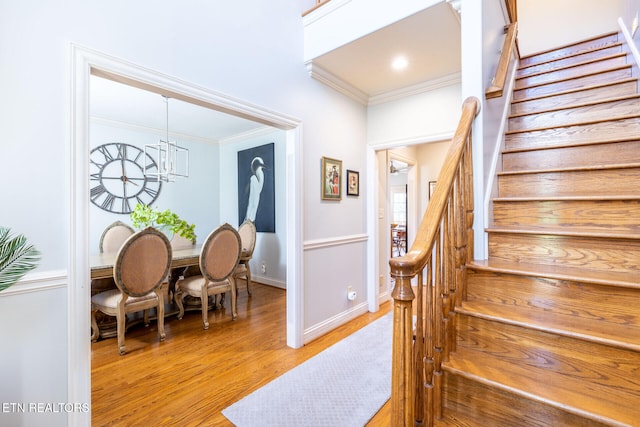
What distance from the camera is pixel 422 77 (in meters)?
2.88

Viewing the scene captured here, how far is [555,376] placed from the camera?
109 centimetres

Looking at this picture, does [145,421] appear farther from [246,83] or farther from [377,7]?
[377,7]

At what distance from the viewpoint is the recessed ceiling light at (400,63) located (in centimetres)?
258

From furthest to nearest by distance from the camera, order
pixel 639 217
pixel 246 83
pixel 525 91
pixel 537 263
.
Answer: pixel 525 91 < pixel 246 83 < pixel 537 263 < pixel 639 217

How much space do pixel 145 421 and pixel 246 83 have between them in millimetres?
2278

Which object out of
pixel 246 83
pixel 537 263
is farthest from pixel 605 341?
pixel 246 83

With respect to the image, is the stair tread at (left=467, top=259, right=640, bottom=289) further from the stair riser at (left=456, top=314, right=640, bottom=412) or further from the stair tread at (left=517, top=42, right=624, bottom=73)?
the stair tread at (left=517, top=42, right=624, bottom=73)

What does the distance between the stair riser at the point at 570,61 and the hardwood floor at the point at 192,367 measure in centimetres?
308

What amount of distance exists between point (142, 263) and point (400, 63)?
9.57 feet

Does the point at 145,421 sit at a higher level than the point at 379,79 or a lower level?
lower

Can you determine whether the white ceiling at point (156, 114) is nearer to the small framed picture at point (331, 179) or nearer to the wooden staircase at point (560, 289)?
the small framed picture at point (331, 179)

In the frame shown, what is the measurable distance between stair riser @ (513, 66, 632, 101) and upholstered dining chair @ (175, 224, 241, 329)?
3.11m

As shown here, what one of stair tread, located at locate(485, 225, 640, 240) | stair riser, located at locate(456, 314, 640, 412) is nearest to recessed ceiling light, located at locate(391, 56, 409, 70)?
stair tread, located at locate(485, 225, 640, 240)

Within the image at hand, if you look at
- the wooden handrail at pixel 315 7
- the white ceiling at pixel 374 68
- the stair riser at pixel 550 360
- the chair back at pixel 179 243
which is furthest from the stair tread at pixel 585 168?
the chair back at pixel 179 243
